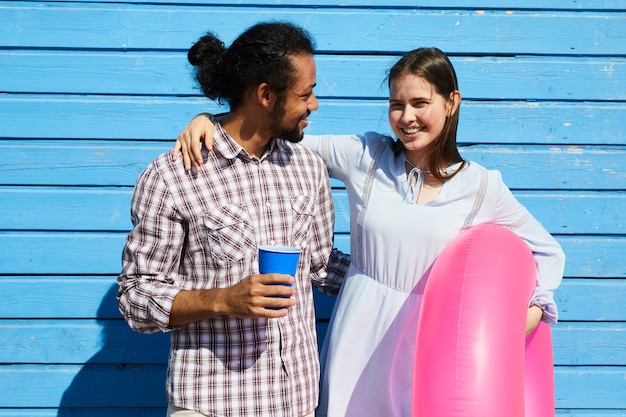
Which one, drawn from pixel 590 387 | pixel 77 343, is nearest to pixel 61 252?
pixel 77 343

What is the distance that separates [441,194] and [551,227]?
3.52ft

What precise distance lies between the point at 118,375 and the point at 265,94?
5.19 feet

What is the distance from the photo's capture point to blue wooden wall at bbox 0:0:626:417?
299cm

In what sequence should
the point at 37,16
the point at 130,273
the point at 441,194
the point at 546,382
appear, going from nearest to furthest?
the point at 130,273 → the point at 441,194 → the point at 546,382 → the point at 37,16

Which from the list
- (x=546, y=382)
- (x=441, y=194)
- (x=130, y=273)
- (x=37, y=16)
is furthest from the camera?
(x=37, y=16)

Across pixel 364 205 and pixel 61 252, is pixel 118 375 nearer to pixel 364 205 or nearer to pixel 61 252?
pixel 61 252

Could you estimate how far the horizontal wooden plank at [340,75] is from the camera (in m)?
2.98

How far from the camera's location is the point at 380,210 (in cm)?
224


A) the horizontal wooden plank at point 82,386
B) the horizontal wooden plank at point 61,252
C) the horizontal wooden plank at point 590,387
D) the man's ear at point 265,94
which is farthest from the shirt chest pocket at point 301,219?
the horizontal wooden plank at point 590,387

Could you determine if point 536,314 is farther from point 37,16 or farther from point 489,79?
point 37,16

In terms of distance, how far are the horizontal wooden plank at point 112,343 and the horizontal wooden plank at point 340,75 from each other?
38.4 inches

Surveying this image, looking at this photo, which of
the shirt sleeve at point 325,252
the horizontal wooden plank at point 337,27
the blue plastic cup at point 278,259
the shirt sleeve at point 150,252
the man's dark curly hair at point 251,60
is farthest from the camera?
the horizontal wooden plank at point 337,27

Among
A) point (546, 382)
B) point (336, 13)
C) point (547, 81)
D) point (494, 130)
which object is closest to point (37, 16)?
point (336, 13)

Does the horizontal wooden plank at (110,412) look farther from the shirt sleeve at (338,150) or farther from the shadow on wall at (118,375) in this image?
the shirt sleeve at (338,150)
